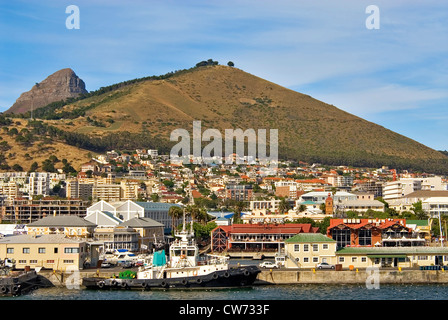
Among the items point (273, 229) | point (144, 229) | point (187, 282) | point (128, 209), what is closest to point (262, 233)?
point (273, 229)

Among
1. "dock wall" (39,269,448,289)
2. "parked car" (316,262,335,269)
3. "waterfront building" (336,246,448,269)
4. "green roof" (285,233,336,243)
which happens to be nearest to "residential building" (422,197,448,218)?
"waterfront building" (336,246,448,269)

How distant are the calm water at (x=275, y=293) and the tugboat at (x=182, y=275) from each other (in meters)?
0.84

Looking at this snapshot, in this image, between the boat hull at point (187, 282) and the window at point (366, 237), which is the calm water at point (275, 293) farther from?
the window at point (366, 237)

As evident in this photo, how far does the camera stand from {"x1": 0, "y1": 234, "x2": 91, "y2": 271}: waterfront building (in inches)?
2655

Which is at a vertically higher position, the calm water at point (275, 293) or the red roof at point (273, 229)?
the red roof at point (273, 229)

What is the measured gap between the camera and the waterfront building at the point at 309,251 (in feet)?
228

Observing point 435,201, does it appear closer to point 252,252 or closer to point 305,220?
point 305,220

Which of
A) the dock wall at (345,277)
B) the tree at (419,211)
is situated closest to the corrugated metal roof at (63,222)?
the dock wall at (345,277)

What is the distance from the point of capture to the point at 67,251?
222 feet

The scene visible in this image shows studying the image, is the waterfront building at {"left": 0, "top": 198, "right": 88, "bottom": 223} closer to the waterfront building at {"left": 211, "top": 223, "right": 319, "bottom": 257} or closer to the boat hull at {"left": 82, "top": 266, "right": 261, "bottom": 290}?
the waterfront building at {"left": 211, "top": 223, "right": 319, "bottom": 257}

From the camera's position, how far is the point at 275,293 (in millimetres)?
56719

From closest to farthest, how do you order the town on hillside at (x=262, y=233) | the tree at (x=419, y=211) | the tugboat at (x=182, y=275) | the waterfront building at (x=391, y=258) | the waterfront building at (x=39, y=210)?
1. the tugboat at (x=182, y=275)
2. the waterfront building at (x=391, y=258)
3. the town on hillside at (x=262, y=233)
4. the tree at (x=419, y=211)
5. the waterfront building at (x=39, y=210)

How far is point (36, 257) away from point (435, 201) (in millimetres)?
95562

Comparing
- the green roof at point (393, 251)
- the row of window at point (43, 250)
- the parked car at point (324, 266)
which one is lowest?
the parked car at point (324, 266)
